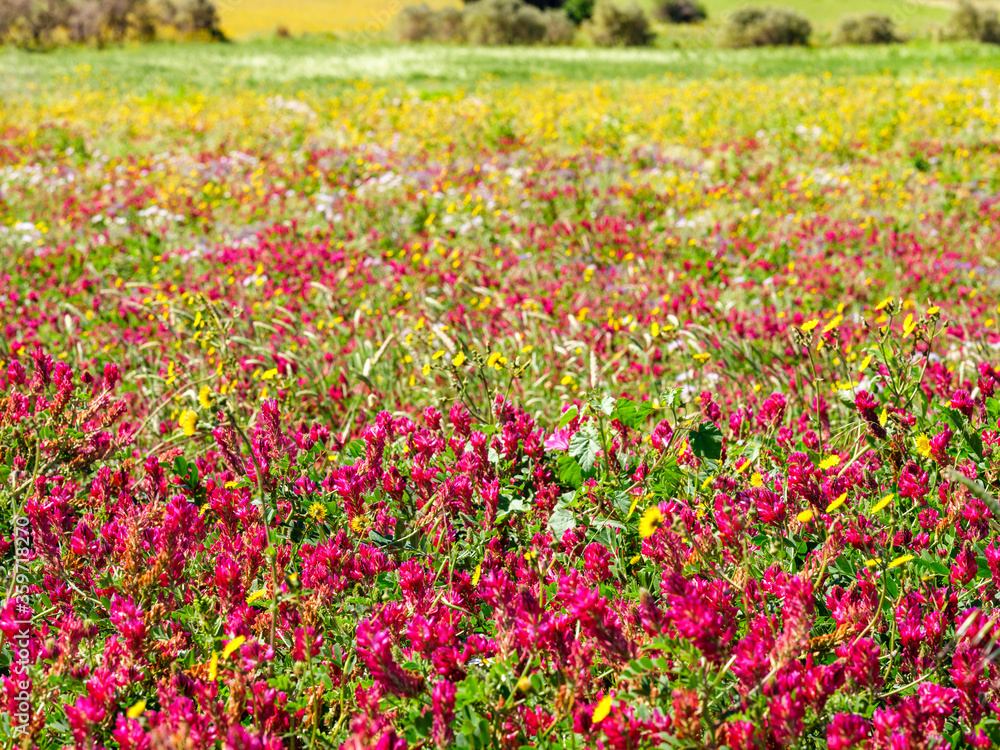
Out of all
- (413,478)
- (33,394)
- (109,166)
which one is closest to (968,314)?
(413,478)

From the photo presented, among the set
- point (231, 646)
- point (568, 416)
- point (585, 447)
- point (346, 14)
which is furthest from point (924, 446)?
point (346, 14)

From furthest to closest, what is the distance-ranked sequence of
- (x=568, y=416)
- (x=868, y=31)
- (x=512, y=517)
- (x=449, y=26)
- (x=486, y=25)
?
(x=449, y=26)
(x=486, y=25)
(x=868, y=31)
(x=568, y=416)
(x=512, y=517)

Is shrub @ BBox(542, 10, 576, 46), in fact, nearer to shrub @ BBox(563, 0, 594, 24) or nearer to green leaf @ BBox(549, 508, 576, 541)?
shrub @ BBox(563, 0, 594, 24)

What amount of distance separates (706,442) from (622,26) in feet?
158

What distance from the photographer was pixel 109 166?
1197 centimetres

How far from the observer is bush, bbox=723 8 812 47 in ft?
129

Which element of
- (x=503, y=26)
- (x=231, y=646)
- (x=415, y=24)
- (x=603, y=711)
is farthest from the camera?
(x=415, y=24)

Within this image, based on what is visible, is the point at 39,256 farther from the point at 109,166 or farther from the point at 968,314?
the point at 968,314

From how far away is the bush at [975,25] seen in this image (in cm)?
3609

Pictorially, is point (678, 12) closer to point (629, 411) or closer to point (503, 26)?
point (503, 26)

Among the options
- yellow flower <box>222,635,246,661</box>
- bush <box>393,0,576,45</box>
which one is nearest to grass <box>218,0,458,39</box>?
bush <box>393,0,576,45</box>

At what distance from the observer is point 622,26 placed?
45.4 meters

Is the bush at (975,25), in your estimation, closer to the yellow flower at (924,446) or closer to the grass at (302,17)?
the grass at (302,17)

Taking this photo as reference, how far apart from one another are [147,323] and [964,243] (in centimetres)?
776
